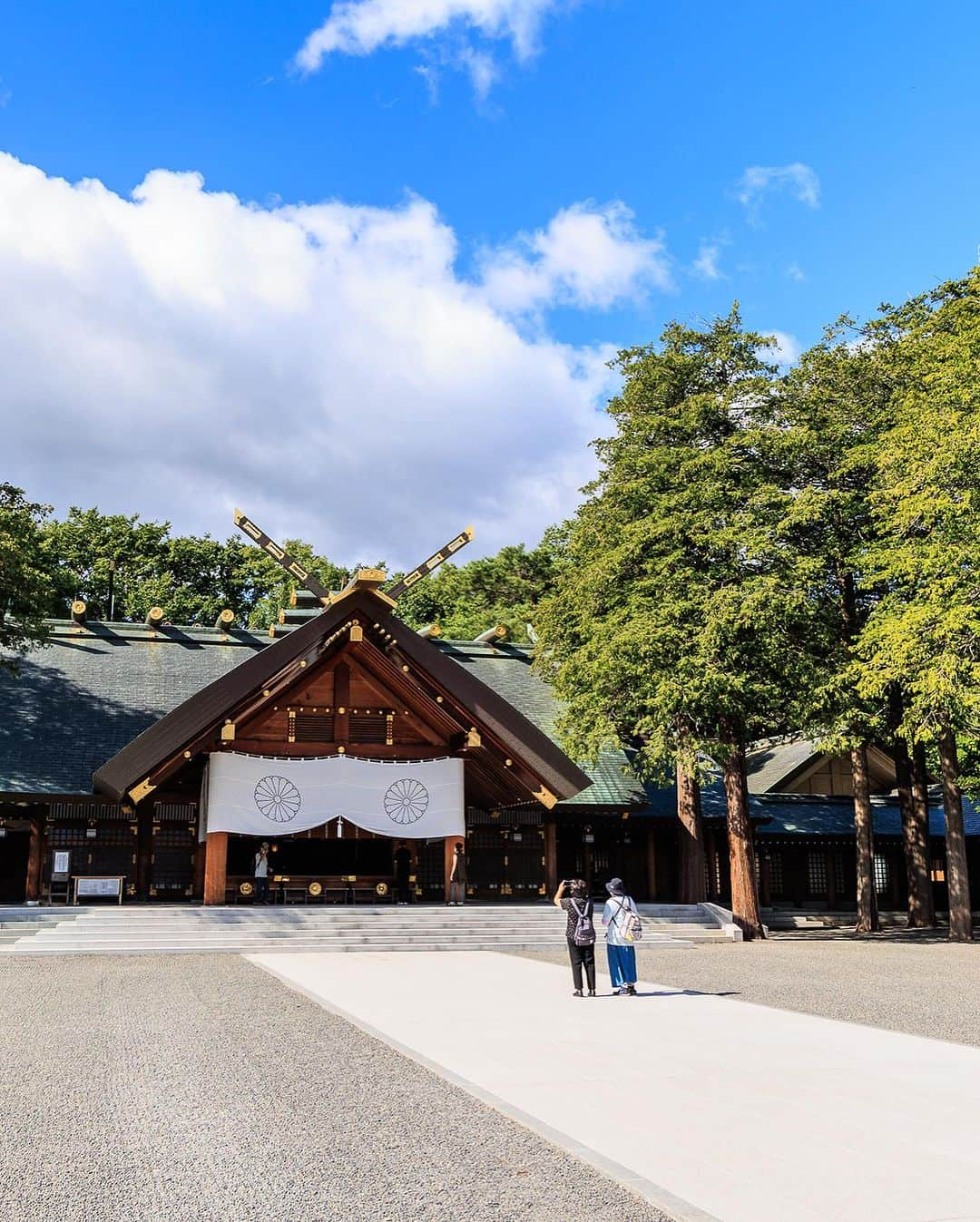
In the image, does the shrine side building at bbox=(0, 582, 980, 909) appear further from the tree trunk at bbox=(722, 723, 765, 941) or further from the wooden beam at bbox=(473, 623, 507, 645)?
the tree trunk at bbox=(722, 723, 765, 941)

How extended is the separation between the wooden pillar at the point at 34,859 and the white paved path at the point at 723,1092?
45.3 feet

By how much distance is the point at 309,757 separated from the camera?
24.0 metres

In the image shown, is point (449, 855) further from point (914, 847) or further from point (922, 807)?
point (922, 807)

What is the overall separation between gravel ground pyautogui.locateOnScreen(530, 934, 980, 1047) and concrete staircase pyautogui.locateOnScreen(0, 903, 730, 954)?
1.55 m

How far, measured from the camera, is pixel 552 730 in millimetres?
30500

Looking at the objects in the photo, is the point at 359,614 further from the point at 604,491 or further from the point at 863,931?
the point at 863,931

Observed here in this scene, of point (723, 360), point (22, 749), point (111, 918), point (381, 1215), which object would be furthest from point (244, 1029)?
point (723, 360)

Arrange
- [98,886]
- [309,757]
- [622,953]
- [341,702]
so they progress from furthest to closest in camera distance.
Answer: [341,702], [309,757], [98,886], [622,953]

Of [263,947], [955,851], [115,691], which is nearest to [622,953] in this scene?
[263,947]

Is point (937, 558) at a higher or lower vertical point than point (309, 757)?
higher

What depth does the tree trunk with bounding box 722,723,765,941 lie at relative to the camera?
77.4 ft

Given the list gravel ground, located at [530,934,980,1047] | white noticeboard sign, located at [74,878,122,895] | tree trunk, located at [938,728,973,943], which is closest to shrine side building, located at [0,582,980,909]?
white noticeboard sign, located at [74,878,122,895]

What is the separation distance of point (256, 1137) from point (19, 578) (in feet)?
64.7

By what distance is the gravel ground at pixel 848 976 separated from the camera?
11547 mm
